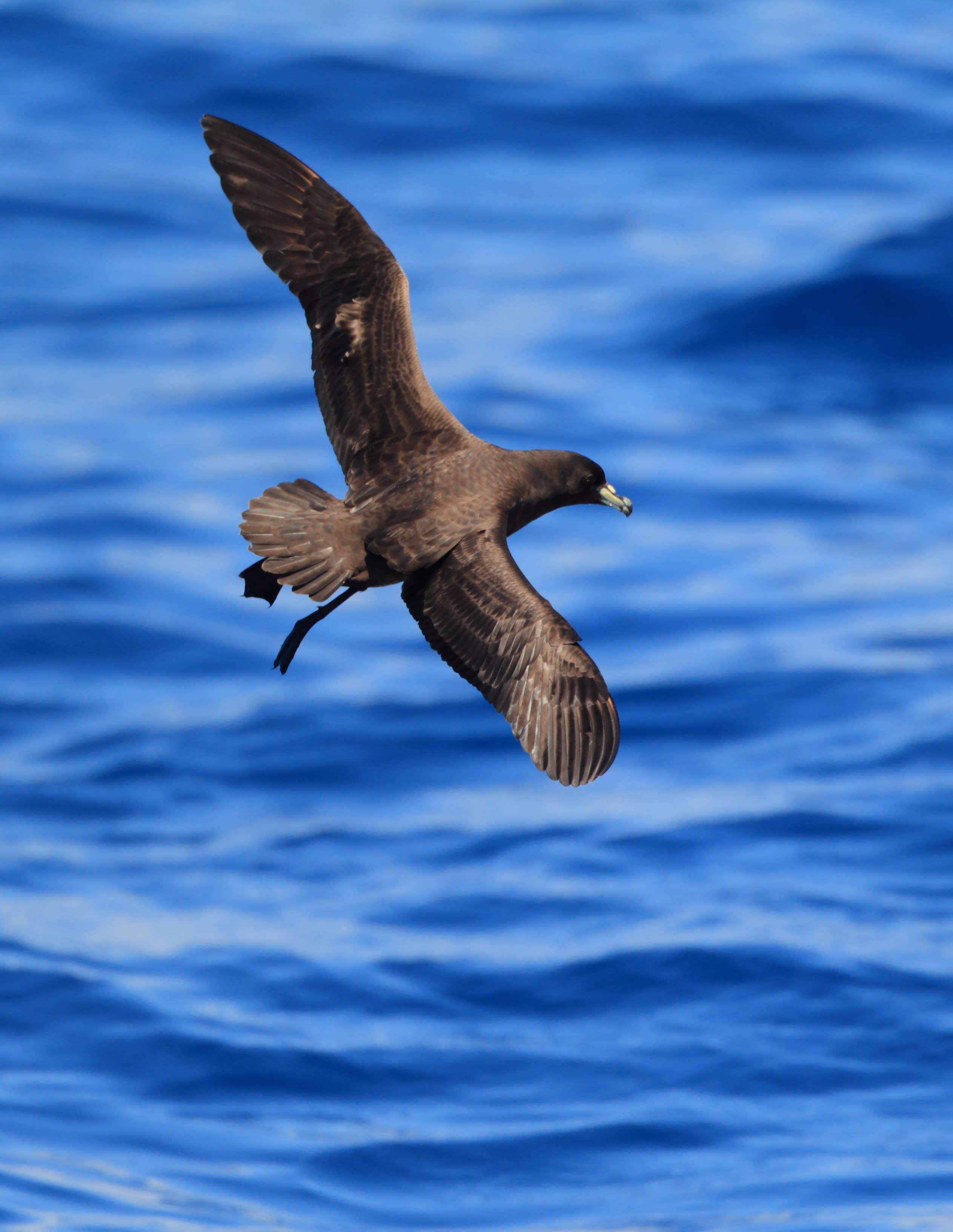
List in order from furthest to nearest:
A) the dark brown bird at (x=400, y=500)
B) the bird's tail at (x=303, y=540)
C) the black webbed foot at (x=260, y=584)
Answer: the black webbed foot at (x=260, y=584) → the dark brown bird at (x=400, y=500) → the bird's tail at (x=303, y=540)

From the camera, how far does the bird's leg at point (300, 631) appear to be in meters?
8.59

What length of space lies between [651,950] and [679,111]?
2227cm

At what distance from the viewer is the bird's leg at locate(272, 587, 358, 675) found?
8594 millimetres

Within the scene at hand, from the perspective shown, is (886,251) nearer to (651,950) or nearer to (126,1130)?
(651,950)

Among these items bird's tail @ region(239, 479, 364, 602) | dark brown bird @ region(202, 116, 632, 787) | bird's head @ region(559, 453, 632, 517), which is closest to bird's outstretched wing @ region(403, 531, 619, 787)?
dark brown bird @ region(202, 116, 632, 787)

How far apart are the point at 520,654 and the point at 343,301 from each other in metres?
2.04

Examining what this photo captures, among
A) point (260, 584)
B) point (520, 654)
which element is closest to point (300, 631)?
point (260, 584)

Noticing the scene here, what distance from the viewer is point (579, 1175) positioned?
56.7 metres

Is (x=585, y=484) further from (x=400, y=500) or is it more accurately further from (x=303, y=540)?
(x=303, y=540)

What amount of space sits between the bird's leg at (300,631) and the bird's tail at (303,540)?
21 centimetres

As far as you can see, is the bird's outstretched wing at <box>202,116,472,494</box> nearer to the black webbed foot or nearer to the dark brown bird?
the dark brown bird

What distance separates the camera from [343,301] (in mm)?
9383

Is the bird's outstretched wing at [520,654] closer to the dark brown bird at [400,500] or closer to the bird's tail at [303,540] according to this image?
the dark brown bird at [400,500]

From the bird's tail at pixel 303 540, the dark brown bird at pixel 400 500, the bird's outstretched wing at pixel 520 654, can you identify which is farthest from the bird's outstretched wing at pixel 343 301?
the bird's outstretched wing at pixel 520 654
